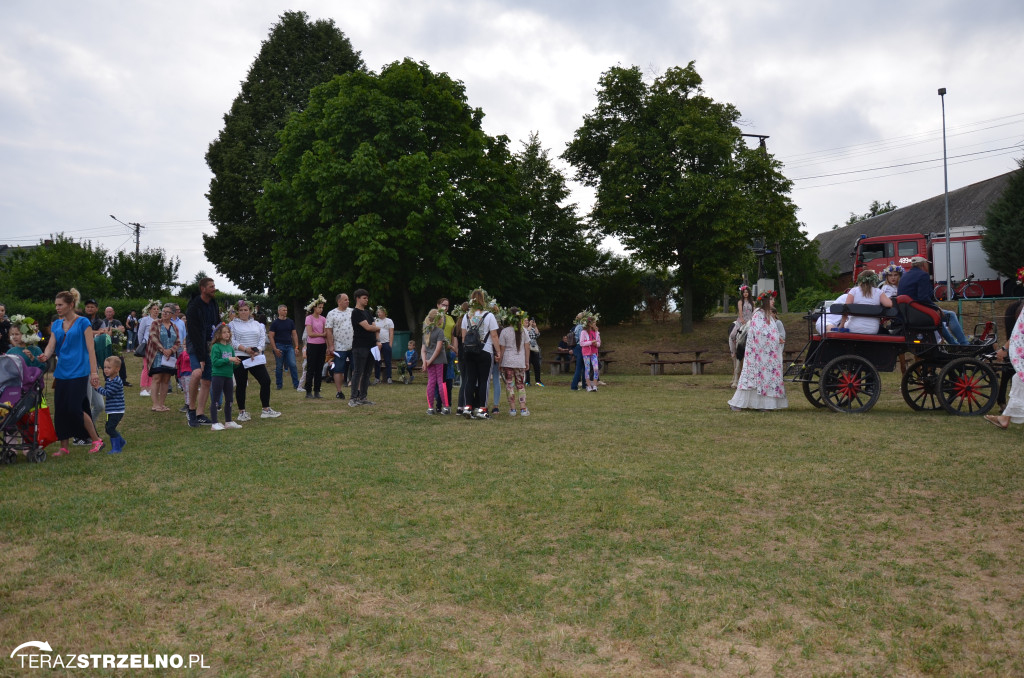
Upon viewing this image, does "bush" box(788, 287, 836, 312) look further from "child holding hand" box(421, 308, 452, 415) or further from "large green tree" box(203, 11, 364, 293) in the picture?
"child holding hand" box(421, 308, 452, 415)

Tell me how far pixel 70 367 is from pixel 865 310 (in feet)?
34.8

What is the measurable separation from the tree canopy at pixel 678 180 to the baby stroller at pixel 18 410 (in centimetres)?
2840

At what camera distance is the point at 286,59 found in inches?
1506

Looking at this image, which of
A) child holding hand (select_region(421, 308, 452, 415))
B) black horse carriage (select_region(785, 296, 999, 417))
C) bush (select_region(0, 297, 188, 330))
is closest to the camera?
black horse carriage (select_region(785, 296, 999, 417))

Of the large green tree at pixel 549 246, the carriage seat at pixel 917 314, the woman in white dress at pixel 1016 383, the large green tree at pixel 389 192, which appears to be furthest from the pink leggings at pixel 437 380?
the large green tree at pixel 549 246

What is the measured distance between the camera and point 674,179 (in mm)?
34938

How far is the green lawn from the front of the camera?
143 inches

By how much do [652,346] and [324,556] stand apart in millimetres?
28776

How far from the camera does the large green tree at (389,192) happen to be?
29.4 meters

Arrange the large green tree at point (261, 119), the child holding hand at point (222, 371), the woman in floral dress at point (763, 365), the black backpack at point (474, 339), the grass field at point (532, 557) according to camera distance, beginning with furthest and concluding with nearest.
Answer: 1. the large green tree at point (261, 119)
2. the woman in floral dress at point (763, 365)
3. the black backpack at point (474, 339)
4. the child holding hand at point (222, 371)
5. the grass field at point (532, 557)

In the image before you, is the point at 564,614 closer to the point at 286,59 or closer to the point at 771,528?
the point at 771,528

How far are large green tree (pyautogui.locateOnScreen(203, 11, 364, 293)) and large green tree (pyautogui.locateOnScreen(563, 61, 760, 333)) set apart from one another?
13724 mm

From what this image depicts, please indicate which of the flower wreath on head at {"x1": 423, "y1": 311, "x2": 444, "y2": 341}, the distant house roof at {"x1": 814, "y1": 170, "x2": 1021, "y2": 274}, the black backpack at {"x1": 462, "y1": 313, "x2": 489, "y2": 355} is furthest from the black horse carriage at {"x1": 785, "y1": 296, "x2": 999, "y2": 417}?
the distant house roof at {"x1": 814, "y1": 170, "x2": 1021, "y2": 274}

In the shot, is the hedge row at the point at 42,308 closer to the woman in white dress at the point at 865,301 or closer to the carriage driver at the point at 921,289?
the woman in white dress at the point at 865,301
